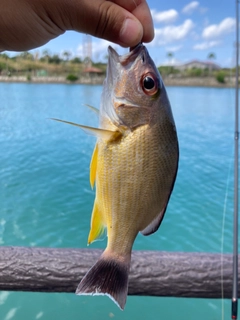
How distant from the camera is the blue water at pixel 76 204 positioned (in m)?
3.69

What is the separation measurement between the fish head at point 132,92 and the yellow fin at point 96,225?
0.29 m

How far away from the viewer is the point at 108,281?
98cm

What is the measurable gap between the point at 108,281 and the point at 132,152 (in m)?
0.40

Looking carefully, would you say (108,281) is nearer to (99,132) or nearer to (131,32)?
(99,132)

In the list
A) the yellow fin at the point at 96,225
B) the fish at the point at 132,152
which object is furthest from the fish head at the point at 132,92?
the yellow fin at the point at 96,225

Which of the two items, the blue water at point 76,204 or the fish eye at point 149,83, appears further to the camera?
the blue water at point 76,204

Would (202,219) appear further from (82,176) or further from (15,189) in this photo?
(15,189)

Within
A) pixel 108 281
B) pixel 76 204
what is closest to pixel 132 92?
pixel 108 281

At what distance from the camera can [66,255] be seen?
231 centimetres

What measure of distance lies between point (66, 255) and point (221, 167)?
25.9 feet

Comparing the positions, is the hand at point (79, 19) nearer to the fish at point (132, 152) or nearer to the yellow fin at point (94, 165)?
the fish at point (132, 152)

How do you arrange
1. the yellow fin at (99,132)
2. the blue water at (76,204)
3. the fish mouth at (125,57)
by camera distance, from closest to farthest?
the yellow fin at (99,132)
the fish mouth at (125,57)
the blue water at (76,204)

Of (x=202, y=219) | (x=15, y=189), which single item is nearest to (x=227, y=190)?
(x=202, y=219)

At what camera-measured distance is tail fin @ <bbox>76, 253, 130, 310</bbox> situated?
948mm
